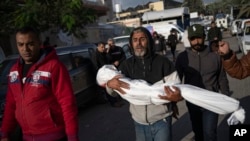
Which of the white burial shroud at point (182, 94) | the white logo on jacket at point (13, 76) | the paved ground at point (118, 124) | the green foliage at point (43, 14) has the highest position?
the green foliage at point (43, 14)

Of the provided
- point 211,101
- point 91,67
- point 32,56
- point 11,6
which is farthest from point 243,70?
point 11,6

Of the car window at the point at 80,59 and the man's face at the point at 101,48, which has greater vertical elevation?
the man's face at the point at 101,48

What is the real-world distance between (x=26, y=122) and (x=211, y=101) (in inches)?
61.1

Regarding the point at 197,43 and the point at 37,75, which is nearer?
the point at 37,75

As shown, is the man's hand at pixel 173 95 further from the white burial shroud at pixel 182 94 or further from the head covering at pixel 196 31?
the head covering at pixel 196 31

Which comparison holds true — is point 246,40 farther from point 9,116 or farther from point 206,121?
point 9,116

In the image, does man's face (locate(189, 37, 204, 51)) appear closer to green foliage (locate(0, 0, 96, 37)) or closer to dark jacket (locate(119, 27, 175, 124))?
dark jacket (locate(119, 27, 175, 124))

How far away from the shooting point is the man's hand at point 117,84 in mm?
3518

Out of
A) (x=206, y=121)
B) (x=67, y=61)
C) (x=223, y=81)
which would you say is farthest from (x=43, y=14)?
(x=206, y=121)

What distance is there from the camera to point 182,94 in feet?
10.7

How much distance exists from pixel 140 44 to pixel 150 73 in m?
0.28

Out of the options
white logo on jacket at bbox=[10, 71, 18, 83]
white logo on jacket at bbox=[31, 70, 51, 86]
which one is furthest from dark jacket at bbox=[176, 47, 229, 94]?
white logo on jacket at bbox=[10, 71, 18, 83]

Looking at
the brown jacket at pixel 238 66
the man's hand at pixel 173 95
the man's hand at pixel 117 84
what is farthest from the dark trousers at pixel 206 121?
the man's hand at pixel 117 84

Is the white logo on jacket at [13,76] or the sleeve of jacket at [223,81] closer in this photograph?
the white logo on jacket at [13,76]
